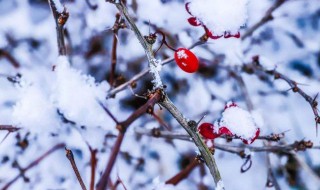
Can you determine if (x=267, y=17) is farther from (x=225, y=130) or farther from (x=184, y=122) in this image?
(x=184, y=122)

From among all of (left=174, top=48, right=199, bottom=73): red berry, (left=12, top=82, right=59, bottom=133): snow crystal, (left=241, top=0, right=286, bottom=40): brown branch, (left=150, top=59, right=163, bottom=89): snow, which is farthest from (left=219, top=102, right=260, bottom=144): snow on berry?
(left=241, top=0, right=286, bottom=40): brown branch

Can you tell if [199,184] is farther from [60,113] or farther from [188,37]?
[60,113]

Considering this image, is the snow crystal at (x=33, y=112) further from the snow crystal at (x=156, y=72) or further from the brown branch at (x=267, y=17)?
the brown branch at (x=267, y=17)

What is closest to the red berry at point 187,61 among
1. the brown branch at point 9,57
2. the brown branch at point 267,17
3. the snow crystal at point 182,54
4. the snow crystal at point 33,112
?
the snow crystal at point 182,54

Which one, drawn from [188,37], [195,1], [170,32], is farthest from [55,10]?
[170,32]

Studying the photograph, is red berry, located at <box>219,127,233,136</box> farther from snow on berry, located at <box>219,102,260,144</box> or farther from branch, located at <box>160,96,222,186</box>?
branch, located at <box>160,96,222,186</box>

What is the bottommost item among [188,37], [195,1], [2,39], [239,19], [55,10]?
[239,19]
